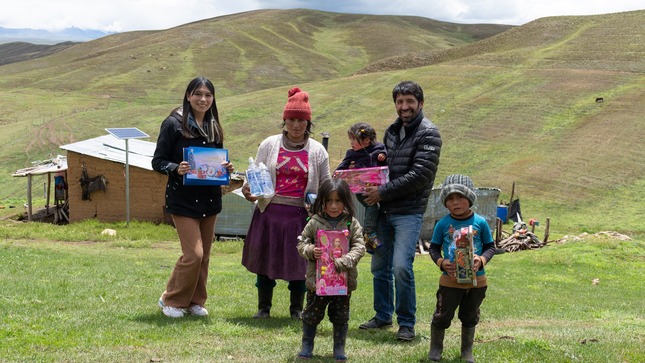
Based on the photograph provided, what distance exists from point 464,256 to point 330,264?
1119 mm

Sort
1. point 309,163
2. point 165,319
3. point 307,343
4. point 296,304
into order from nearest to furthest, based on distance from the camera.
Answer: point 307,343, point 309,163, point 165,319, point 296,304

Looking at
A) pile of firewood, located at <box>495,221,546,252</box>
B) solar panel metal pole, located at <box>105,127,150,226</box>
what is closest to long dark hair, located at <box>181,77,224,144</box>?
solar panel metal pole, located at <box>105,127,150,226</box>

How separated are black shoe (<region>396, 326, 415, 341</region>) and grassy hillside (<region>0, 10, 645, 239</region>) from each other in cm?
2467

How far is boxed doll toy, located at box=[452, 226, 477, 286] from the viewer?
552cm

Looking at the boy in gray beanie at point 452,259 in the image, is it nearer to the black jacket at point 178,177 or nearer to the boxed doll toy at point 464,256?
the boxed doll toy at point 464,256

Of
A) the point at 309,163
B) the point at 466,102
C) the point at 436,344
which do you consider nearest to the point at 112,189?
the point at 309,163

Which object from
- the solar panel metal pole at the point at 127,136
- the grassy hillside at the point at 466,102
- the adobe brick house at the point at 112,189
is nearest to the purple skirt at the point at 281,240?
the solar panel metal pole at the point at 127,136

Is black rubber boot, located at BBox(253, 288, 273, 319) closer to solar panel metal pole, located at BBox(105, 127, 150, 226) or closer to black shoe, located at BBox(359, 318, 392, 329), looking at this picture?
black shoe, located at BBox(359, 318, 392, 329)

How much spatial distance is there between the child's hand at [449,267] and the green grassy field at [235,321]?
0.80 metres

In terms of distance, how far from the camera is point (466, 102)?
5212 centimetres

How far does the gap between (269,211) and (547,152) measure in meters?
35.9

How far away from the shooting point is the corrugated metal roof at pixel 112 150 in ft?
87.4

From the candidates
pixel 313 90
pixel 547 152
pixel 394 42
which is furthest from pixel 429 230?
pixel 394 42

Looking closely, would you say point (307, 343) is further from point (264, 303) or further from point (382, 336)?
point (264, 303)
